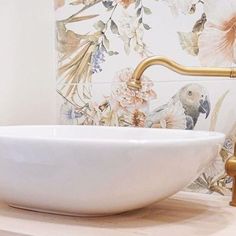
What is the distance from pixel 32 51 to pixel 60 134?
310 millimetres

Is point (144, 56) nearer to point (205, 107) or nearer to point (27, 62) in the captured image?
point (205, 107)

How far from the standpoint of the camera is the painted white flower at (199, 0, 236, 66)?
A: 37.1 inches

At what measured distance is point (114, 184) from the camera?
1.95 feet

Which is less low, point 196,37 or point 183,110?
point 196,37

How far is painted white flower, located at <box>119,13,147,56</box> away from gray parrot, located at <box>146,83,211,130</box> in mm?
152

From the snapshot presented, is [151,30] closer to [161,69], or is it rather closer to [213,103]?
[161,69]

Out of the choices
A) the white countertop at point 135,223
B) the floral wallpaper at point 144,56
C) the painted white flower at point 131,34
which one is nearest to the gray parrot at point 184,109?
the floral wallpaper at point 144,56

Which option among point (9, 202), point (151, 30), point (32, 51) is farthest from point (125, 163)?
point (32, 51)

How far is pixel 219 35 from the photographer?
0.96 metres

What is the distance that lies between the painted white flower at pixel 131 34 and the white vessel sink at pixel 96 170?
45 centimetres

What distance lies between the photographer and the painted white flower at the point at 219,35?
3.10 ft

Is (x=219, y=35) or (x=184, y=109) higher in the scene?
(x=219, y=35)

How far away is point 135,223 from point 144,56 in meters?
0.52

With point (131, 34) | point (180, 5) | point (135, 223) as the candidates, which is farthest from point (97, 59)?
point (135, 223)
